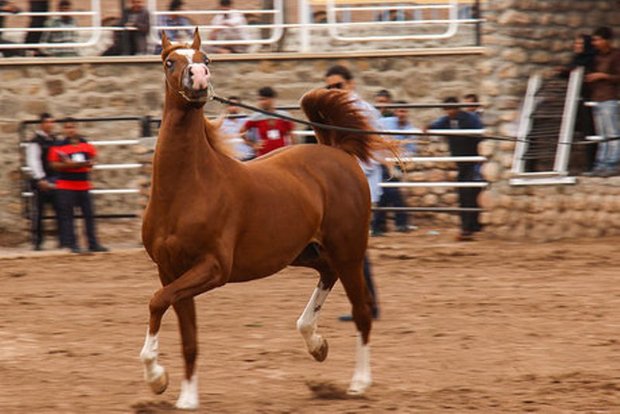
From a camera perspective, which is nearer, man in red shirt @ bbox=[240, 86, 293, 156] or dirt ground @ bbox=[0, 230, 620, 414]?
dirt ground @ bbox=[0, 230, 620, 414]

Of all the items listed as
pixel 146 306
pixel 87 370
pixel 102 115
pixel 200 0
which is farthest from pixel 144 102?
pixel 87 370

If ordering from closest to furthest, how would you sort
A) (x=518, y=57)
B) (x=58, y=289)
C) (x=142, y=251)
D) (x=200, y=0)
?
1. (x=58, y=289)
2. (x=142, y=251)
3. (x=518, y=57)
4. (x=200, y=0)

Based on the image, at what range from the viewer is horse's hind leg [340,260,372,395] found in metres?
8.30

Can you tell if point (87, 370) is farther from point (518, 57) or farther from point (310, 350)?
point (518, 57)

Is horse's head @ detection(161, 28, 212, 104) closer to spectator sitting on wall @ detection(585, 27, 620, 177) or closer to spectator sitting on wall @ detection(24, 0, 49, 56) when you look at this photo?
spectator sitting on wall @ detection(585, 27, 620, 177)

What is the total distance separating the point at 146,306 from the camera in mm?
11688

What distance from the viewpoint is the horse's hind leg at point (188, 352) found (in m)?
7.66

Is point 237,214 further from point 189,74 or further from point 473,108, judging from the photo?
point 473,108

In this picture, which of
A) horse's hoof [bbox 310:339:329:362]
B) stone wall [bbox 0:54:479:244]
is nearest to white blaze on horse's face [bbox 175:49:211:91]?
horse's hoof [bbox 310:339:329:362]

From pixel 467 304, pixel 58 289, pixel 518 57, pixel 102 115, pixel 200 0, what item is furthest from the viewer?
pixel 200 0

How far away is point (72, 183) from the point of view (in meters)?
15.4

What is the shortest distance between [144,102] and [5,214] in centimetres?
254

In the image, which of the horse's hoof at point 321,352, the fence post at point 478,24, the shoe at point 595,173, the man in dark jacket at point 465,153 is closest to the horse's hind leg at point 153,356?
the horse's hoof at point 321,352

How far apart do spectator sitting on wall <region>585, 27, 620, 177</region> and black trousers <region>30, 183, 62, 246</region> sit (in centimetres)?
617
